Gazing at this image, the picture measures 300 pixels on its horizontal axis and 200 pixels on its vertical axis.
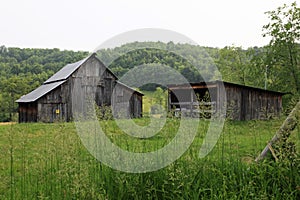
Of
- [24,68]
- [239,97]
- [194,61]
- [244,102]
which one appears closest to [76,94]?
[239,97]

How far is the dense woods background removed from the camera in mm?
7645

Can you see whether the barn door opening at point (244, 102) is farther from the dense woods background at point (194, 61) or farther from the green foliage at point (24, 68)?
the green foliage at point (24, 68)

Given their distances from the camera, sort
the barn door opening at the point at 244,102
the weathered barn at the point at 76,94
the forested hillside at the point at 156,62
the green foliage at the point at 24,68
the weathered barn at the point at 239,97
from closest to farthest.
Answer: the forested hillside at the point at 156,62 < the weathered barn at the point at 239,97 < the barn door opening at the point at 244,102 < the weathered barn at the point at 76,94 < the green foliage at the point at 24,68

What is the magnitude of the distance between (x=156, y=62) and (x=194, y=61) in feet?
6.96

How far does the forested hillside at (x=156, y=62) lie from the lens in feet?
24.7

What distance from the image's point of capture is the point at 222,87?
22297 mm

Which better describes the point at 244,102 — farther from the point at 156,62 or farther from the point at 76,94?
the point at 156,62

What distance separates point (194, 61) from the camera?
9.49m

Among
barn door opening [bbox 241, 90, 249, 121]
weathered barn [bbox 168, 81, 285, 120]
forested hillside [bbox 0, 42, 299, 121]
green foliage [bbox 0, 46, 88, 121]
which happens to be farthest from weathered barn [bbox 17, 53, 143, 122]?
green foliage [bbox 0, 46, 88, 121]

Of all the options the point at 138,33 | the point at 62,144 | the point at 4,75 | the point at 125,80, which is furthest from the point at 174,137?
the point at 4,75

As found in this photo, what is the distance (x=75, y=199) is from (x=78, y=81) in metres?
25.8

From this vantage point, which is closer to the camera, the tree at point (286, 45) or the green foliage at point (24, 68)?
the tree at point (286, 45)

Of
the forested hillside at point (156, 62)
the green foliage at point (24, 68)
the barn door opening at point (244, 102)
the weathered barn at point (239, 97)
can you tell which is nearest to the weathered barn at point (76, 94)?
the weathered barn at point (239, 97)

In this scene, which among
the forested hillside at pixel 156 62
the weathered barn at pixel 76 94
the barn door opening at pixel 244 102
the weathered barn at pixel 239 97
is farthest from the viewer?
the weathered barn at pixel 76 94
